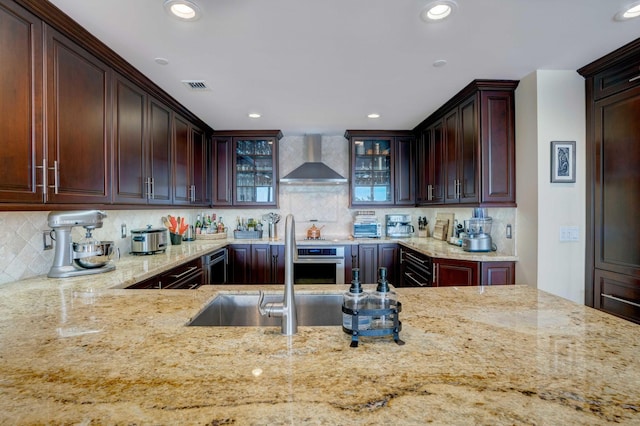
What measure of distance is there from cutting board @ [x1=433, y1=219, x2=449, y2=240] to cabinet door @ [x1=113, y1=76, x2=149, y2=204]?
3424 mm

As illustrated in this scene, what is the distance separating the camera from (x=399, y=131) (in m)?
4.41

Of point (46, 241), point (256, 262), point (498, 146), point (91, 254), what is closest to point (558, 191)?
point (498, 146)

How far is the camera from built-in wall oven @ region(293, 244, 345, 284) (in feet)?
13.3

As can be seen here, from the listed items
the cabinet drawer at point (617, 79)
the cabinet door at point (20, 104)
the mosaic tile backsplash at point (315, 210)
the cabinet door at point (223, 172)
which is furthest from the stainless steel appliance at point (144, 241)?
the cabinet drawer at point (617, 79)

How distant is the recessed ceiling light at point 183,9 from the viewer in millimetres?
1637

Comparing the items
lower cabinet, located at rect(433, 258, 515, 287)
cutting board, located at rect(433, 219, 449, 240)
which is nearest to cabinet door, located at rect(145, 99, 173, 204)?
lower cabinet, located at rect(433, 258, 515, 287)

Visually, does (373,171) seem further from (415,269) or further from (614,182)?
(614,182)

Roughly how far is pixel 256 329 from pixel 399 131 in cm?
395

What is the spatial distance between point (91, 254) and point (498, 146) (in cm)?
329

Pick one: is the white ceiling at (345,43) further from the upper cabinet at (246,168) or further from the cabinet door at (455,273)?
the cabinet door at (455,273)

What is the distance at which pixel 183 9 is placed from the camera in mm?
1692

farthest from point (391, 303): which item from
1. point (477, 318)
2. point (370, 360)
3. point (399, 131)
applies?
point (399, 131)

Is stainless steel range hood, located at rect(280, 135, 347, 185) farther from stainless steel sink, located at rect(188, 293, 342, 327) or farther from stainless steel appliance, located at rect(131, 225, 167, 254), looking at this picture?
stainless steel sink, located at rect(188, 293, 342, 327)

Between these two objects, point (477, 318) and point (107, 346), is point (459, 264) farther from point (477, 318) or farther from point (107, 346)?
point (107, 346)
